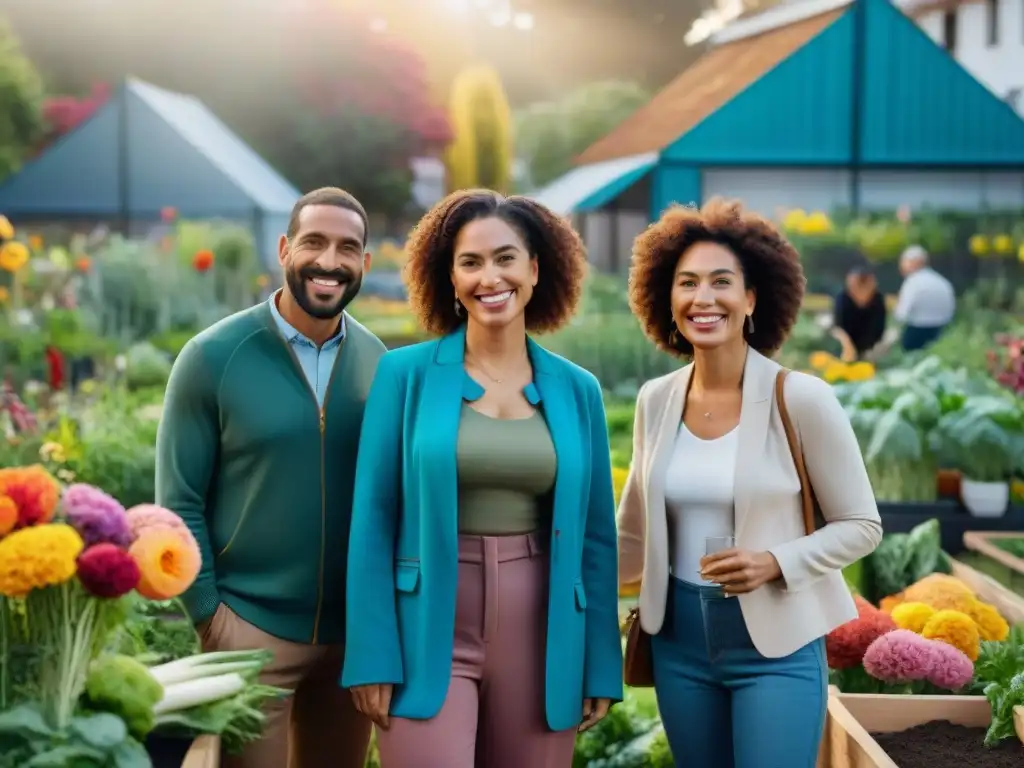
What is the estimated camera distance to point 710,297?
296 centimetres

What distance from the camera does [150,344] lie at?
10984mm

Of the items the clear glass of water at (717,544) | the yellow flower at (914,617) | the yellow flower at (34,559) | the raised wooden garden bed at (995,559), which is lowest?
the raised wooden garden bed at (995,559)

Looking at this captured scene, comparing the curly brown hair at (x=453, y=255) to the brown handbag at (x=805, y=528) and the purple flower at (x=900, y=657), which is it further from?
the purple flower at (x=900, y=657)

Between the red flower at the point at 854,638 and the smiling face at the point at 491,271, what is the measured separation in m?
1.80

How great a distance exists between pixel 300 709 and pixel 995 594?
9.93 feet

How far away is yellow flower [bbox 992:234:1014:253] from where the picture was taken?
1451 cm

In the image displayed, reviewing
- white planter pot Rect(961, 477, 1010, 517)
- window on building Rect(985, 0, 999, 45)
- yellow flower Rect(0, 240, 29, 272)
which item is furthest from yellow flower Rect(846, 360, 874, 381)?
window on building Rect(985, 0, 999, 45)

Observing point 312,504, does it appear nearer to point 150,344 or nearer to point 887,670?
point 887,670

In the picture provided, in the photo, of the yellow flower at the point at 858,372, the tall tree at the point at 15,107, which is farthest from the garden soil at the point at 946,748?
the tall tree at the point at 15,107

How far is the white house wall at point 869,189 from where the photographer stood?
16.5 meters

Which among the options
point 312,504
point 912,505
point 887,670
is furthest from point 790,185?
point 312,504

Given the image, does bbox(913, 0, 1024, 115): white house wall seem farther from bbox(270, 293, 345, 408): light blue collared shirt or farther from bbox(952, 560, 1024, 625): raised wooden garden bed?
bbox(270, 293, 345, 408): light blue collared shirt

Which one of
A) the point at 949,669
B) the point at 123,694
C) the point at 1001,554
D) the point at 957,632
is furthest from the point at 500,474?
the point at 1001,554

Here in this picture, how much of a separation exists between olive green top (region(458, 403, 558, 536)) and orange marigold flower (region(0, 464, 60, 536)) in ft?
2.63
